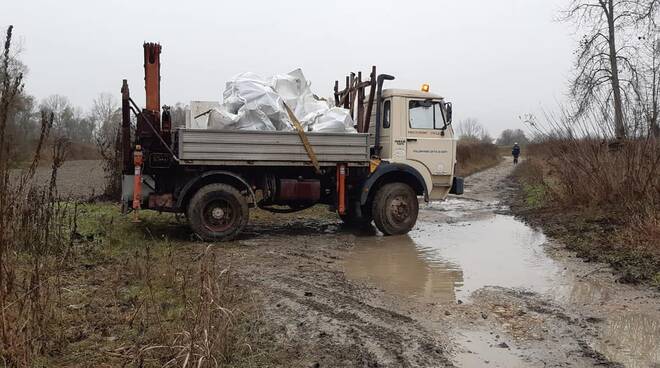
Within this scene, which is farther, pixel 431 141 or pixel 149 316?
pixel 431 141

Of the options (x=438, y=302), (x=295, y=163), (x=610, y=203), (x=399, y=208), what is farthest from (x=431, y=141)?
(x=438, y=302)

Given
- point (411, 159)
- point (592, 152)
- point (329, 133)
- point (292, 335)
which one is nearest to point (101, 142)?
point (329, 133)

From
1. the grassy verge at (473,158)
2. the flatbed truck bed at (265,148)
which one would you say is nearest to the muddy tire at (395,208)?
the flatbed truck bed at (265,148)

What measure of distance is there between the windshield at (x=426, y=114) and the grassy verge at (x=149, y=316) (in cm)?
468

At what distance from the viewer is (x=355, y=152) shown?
9.62 m

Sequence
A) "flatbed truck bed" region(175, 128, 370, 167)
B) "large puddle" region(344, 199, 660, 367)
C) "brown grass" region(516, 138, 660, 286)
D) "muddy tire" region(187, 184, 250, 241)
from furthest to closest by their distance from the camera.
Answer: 1. "muddy tire" region(187, 184, 250, 241)
2. "flatbed truck bed" region(175, 128, 370, 167)
3. "brown grass" region(516, 138, 660, 286)
4. "large puddle" region(344, 199, 660, 367)

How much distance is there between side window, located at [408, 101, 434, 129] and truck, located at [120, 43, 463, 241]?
2cm

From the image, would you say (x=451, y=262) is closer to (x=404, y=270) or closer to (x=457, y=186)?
(x=404, y=270)

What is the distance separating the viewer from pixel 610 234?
9.16 metres

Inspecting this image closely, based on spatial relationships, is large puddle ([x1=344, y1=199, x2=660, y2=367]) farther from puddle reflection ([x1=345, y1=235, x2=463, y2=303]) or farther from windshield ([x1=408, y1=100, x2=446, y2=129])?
windshield ([x1=408, y1=100, x2=446, y2=129])

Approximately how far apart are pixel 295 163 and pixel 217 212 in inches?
61.0

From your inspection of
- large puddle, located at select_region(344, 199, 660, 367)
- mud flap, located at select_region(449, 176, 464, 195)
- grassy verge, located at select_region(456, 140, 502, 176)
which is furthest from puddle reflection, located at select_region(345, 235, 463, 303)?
grassy verge, located at select_region(456, 140, 502, 176)

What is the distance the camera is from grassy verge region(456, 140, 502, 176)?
120 feet

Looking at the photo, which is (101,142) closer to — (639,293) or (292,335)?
(292,335)
